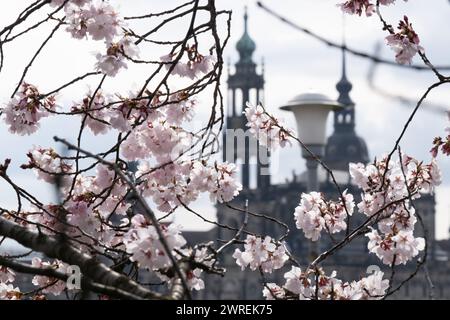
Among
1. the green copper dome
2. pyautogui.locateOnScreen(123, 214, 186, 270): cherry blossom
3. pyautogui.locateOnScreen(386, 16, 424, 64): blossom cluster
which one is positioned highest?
the green copper dome

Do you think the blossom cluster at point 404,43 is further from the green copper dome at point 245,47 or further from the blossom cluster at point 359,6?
the green copper dome at point 245,47

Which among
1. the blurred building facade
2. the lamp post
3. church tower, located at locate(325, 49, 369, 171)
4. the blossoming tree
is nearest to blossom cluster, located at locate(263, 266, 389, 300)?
the blossoming tree

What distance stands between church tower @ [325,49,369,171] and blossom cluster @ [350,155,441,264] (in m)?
77.8

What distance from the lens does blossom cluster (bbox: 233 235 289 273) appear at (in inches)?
222

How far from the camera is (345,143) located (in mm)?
85000

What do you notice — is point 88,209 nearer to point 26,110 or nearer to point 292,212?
point 26,110

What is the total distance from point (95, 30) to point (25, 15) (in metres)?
0.42

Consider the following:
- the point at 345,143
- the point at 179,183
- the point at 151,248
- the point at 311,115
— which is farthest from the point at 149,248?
the point at 345,143

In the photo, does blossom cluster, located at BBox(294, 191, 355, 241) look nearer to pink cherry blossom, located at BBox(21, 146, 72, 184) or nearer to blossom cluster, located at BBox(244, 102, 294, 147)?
blossom cluster, located at BBox(244, 102, 294, 147)

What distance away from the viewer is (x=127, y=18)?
5.34m

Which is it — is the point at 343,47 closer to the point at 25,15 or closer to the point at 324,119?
the point at 25,15

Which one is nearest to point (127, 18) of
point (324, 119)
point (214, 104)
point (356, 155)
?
point (214, 104)

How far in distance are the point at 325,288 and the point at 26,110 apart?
1.57 m

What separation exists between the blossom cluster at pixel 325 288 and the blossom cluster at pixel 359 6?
3.87 feet
